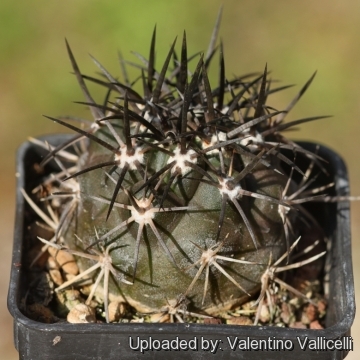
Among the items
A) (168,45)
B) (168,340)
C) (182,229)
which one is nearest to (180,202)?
(182,229)

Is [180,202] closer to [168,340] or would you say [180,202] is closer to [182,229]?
[182,229]

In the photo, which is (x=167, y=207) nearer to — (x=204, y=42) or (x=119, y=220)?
(x=119, y=220)

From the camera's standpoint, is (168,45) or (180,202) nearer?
(180,202)

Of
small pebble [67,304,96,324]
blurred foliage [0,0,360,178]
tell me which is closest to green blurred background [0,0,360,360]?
blurred foliage [0,0,360,178]

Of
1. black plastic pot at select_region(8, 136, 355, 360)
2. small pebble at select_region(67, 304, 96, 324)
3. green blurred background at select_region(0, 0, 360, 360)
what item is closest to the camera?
black plastic pot at select_region(8, 136, 355, 360)

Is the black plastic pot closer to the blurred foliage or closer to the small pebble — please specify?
the small pebble

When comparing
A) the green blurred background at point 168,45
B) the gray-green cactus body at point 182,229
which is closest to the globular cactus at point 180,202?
the gray-green cactus body at point 182,229

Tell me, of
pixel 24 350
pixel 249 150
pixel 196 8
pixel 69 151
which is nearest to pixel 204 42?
pixel 196 8
